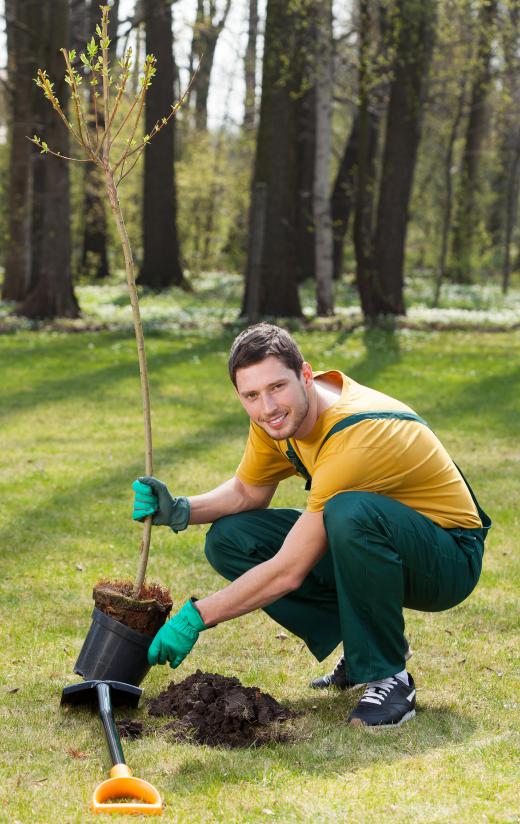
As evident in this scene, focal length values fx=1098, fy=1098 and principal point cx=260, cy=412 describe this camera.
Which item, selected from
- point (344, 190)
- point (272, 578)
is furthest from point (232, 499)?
point (344, 190)

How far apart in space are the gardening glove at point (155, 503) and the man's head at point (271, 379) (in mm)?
498

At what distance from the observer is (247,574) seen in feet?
11.7

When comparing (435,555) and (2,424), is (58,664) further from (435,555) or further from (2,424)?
(2,424)

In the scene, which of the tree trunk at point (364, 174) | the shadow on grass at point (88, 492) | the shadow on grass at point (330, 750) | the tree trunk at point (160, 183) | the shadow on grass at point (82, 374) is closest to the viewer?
the shadow on grass at point (330, 750)

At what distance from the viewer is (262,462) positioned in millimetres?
4020

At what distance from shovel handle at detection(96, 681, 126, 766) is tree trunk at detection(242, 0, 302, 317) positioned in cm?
1178

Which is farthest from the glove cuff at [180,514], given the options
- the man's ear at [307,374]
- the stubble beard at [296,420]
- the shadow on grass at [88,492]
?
the shadow on grass at [88,492]

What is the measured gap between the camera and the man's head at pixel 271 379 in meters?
3.46

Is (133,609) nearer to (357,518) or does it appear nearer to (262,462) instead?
(262,462)

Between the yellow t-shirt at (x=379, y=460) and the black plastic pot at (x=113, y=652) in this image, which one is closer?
the yellow t-shirt at (x=379, y=460)

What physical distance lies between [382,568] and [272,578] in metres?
0.36

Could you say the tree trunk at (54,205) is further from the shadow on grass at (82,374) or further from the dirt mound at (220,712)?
the dirt mound at (220,712)

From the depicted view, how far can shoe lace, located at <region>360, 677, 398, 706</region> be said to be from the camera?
12.1 ft

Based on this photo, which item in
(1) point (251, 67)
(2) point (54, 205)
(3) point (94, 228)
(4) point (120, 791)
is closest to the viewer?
(4) point (120, 791)
